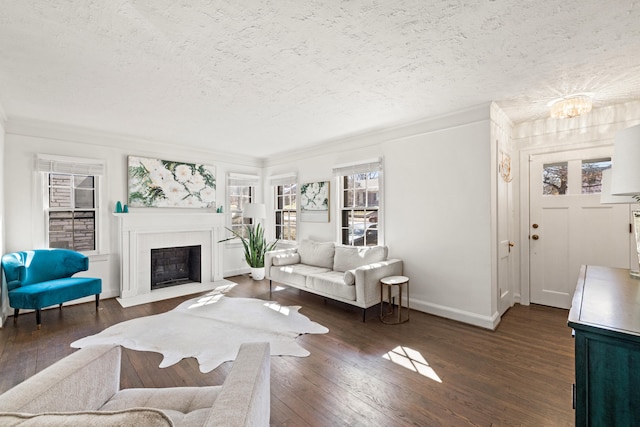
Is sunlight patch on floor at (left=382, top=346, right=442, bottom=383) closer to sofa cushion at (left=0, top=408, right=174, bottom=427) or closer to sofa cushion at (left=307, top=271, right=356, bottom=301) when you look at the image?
sofa cushion at (left=307, top=271, right=356, bottom=301)

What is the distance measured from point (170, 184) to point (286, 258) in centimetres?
244

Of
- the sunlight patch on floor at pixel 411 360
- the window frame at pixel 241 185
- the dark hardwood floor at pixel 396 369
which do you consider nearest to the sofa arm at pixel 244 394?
the dark hardwood floor at pixel 396 369

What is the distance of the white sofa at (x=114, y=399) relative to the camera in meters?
0.65

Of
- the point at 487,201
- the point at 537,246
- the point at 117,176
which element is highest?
the point at 117,176

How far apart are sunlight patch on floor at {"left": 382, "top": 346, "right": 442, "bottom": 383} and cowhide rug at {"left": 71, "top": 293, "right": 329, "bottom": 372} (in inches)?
31.8

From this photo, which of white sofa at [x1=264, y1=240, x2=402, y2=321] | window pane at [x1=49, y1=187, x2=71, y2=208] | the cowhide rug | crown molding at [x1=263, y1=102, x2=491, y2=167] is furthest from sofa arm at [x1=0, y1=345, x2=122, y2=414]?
window pane at [x1=49, y1=187, x2=71, y2=208]

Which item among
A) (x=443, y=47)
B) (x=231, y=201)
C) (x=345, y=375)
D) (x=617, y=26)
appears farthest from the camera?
(x=231, y=201)

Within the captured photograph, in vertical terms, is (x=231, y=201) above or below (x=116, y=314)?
above

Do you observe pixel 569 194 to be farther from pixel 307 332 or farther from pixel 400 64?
pixel 307 332

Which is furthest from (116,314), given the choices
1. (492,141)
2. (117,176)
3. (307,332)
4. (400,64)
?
(492,141)

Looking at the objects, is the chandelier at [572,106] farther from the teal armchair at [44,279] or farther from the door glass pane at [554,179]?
the teal armchair at [44,279]

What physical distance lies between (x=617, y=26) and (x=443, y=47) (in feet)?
3.58

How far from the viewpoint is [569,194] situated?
3855 millimetres

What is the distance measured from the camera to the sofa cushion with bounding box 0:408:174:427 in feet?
2.04
